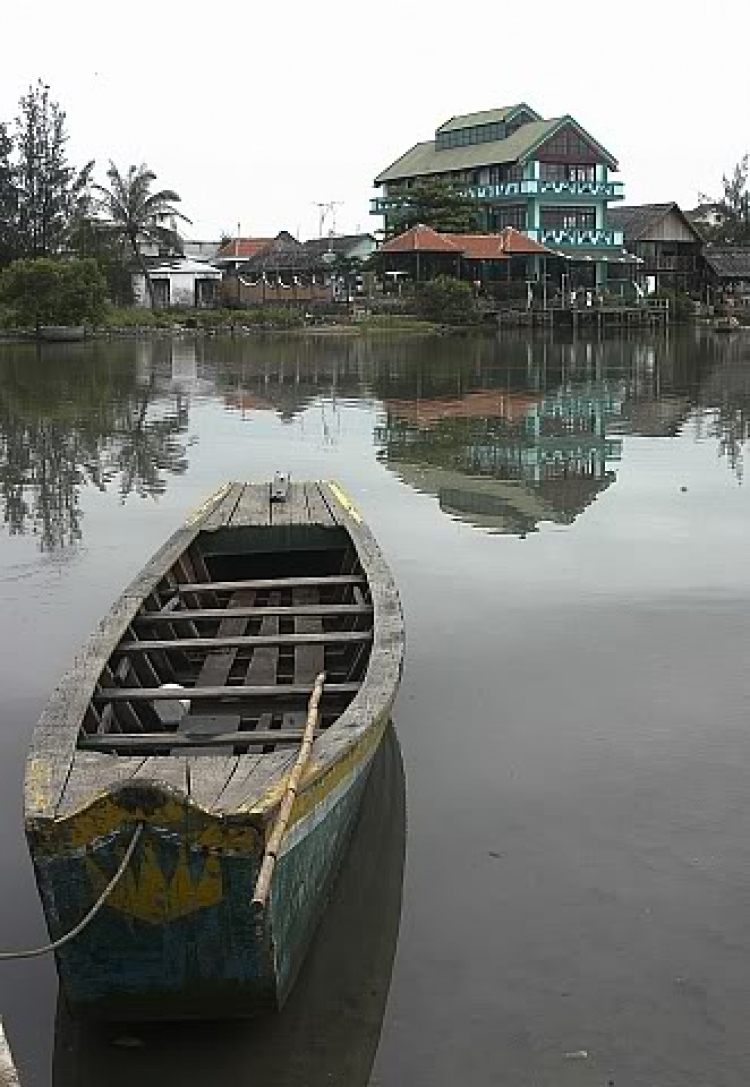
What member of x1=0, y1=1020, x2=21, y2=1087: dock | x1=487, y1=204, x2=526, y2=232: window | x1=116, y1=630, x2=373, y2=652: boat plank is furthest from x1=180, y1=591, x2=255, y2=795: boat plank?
x1=487, y1=204, x2=526, y2=232: window

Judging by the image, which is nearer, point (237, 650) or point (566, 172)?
point (237, 650)

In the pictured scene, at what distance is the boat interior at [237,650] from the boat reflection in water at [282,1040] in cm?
91

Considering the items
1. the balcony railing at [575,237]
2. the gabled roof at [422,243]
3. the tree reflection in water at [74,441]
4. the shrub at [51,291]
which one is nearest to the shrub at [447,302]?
the gabled roof at [422,243]

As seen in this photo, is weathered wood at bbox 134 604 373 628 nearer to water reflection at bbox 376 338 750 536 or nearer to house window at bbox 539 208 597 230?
water reflection at bbox 376 338 750 536

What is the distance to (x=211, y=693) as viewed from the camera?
18.3ft

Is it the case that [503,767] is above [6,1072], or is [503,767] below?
below

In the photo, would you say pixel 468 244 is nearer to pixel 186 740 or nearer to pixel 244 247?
pixel 244 247

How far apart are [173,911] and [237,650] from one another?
10.2 ft

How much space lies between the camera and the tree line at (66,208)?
Answer: 5538 cm

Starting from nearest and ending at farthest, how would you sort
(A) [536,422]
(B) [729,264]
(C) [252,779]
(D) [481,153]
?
(C) [252,779], (A) [536,422], (D) [481,153], (B) [729,264]

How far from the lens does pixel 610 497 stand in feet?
46.3

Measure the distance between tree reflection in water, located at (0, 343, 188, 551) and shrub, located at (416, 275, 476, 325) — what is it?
22557 millimetres

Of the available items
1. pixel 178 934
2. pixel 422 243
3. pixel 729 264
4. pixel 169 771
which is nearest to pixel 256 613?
pixel 169 771

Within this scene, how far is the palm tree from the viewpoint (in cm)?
5603
